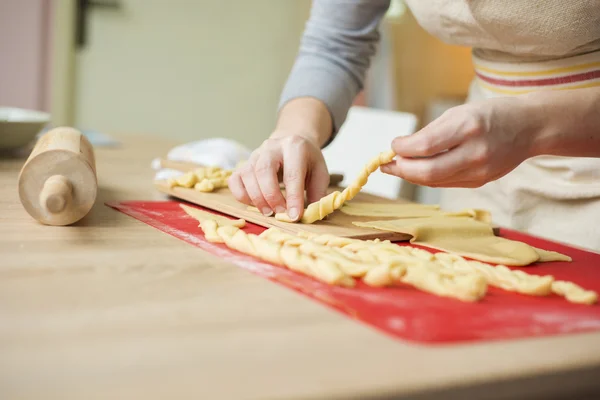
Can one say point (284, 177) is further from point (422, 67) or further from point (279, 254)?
point (422, 67)

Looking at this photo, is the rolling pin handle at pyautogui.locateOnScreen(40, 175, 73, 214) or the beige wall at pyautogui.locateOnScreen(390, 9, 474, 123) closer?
the rolling pin handle at pyautogui.locateOnScreen(40, 175, 73, 214)

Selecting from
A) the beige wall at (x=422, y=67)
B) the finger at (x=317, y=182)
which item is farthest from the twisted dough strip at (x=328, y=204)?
the beige wall at (x=422, y=67)

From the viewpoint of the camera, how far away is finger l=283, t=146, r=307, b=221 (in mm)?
984

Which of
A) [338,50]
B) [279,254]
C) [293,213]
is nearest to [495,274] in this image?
[279,254]

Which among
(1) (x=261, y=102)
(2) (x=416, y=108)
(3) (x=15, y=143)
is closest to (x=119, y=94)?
(1) (x=261, y=102)

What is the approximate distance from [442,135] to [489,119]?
6 cm

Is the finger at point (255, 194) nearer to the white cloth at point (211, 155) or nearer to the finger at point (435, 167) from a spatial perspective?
the finger at point (435, 167)

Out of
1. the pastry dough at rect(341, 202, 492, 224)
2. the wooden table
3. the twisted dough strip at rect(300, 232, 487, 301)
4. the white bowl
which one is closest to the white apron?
the pastry dough at rect(341, 202, 492, 224)

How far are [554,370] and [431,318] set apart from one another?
0.12 meters

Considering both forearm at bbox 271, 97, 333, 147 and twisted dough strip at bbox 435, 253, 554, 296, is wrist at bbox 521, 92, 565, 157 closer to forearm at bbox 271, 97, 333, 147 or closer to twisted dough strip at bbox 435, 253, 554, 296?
twisted dough strip at bbox 435, 253, 554, 296

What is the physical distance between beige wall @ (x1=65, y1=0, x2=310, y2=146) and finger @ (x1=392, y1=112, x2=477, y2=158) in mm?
3063

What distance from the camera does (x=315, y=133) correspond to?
125 cm

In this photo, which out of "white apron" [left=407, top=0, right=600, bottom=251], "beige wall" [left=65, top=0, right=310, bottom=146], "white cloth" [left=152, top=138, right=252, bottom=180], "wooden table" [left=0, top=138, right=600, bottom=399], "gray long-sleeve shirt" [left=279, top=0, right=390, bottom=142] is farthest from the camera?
"beige wall" [left=65, top=0, right=310, bottom=146]

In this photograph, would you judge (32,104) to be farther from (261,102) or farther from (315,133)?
(315,133)
